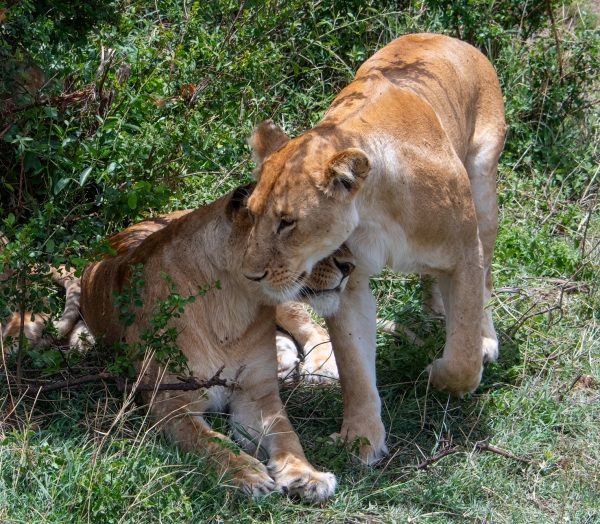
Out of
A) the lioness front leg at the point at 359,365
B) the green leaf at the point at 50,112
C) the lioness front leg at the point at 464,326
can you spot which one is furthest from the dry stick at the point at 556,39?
the green leaf at the point at 50,112

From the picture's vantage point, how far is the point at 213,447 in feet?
11.2

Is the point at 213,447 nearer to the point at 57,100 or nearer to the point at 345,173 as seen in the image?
the point at 345,173

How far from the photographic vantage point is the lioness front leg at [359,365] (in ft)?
12.3

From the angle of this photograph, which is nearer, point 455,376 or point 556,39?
point 455,376

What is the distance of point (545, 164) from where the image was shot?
6137 mm

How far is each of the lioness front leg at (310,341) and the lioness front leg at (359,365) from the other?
1.58ft

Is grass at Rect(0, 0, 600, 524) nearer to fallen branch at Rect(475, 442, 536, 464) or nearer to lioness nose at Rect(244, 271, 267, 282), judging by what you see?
fallen branch at Rect(475, 442, 536, 464)

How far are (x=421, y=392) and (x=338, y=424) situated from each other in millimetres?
451

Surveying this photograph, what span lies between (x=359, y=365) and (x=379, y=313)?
984 millimetres

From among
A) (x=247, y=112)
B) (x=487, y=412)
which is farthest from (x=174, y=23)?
(x=487, y=412)

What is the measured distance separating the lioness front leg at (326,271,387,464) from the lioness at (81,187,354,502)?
196mm

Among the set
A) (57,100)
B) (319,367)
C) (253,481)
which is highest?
(57,100)

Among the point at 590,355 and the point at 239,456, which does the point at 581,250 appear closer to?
the point at 590,355

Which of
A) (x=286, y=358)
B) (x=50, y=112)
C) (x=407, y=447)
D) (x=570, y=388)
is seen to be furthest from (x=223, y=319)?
(x=570, y=388)
